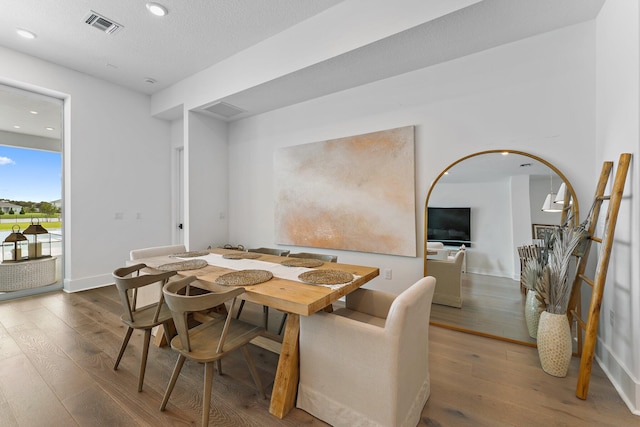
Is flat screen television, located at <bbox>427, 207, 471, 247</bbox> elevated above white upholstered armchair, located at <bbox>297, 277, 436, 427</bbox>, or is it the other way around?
flat screen television, located at <bbox>427, 207, 471, 247</bbox>

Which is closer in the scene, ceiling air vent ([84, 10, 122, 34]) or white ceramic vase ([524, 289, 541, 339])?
white ceramic vase ([524, 289, 541, 339])

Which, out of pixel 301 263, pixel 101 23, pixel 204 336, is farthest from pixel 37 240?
pixel 301 263

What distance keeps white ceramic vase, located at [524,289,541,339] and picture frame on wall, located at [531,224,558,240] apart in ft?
1.53

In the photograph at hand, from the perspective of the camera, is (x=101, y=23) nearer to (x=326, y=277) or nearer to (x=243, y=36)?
(x=243, y=36)

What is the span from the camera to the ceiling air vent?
2729 mm

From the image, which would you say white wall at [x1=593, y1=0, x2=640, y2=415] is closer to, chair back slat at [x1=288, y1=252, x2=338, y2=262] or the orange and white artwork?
the orange and white artwork

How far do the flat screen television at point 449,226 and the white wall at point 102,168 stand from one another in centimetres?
449

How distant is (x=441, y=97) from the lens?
2.76 meters

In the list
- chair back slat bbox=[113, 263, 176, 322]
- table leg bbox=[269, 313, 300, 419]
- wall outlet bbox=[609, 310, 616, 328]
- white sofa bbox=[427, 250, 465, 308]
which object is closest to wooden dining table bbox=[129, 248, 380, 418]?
table leg bbox=[269, 313, 300, 419]

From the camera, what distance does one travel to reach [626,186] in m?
1.77

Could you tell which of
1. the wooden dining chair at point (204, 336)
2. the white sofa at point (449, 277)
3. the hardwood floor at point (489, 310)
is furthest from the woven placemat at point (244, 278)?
the hardwood floor at point (489, 310)

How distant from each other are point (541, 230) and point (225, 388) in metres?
2.78

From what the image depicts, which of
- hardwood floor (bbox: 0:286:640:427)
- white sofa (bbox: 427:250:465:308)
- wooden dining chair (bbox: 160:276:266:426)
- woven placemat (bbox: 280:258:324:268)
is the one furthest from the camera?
white sofa (bbox: 427:250:465:308)

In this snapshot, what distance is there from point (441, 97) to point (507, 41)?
2.15ft
